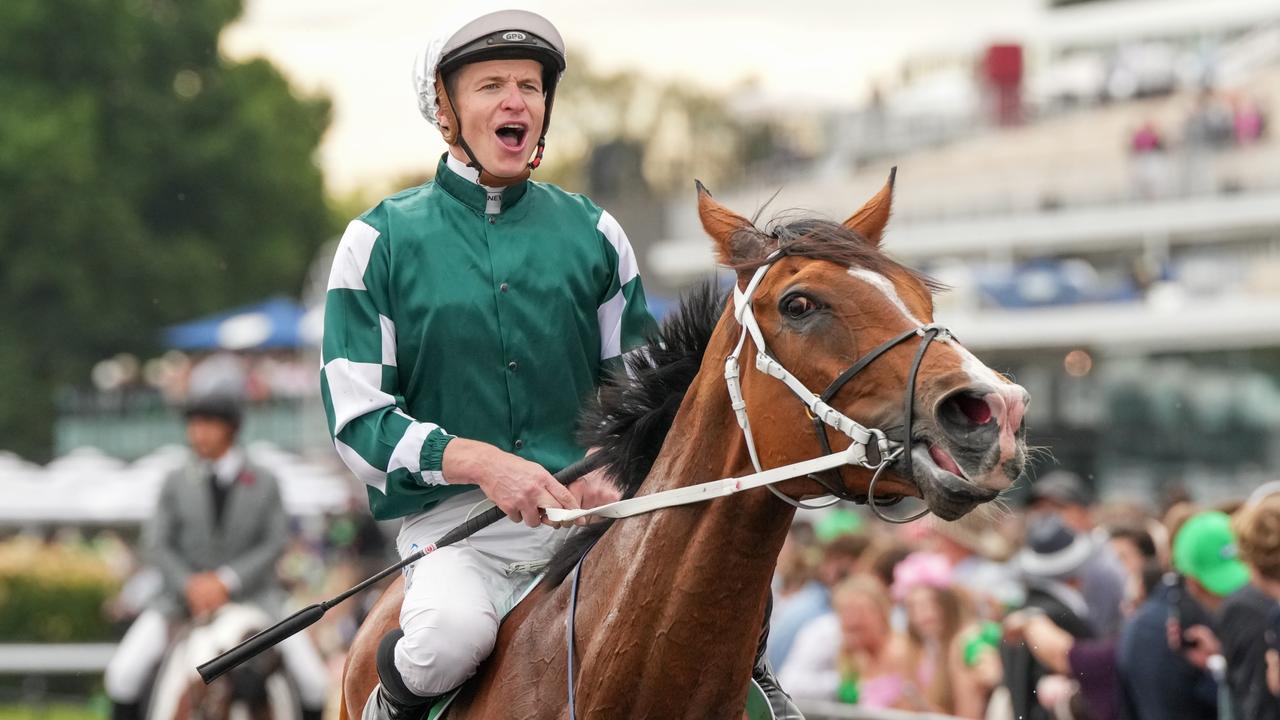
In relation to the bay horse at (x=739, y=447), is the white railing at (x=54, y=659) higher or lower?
lower

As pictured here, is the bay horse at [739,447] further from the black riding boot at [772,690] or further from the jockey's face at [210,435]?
the jockey's face at [210,435]

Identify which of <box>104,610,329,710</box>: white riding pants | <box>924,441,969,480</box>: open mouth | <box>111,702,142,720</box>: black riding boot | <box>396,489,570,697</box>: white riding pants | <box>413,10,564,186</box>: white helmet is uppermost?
<box>413,10,564,186</box>: white helmet

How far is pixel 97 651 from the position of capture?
14.8m

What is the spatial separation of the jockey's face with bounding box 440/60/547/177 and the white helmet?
2 centimetres

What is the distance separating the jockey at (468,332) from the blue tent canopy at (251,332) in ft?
91.2

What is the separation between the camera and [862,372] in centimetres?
349

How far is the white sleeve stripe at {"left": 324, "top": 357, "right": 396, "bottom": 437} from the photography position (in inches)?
159

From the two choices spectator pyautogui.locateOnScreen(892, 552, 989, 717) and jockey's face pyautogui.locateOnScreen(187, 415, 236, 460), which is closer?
spectator pyautogui.locateOnScreen(892, 552, 989, 717)

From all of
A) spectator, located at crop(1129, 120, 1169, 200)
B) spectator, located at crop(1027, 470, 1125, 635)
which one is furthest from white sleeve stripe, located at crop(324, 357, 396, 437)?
spectator, located at crop(1129, 120, 1169, 200)

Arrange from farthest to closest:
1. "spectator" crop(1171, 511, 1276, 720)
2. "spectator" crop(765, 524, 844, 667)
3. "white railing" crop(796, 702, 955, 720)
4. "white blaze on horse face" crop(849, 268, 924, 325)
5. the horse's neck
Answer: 1. "spectator" crop(765, 524, 844, 667)
2. "white railing" crop(796, 702, 955, 720)
3. "spectator" crop(1171, 511, 1276, 720)
4. the horse's neck
5. "white blaze on horse face" crop(849, 268, 924, 325)

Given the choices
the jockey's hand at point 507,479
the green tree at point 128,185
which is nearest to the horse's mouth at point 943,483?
the jockey's hand at point 507,479

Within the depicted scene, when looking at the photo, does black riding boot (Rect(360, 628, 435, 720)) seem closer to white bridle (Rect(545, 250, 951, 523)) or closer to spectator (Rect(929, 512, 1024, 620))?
white bridle (Rect(545, 250, 951, 523))

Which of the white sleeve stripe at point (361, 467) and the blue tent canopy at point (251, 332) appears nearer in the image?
the white sleeve stripe at point (361, 467)

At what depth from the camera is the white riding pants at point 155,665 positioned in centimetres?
838
